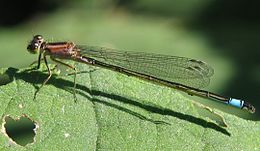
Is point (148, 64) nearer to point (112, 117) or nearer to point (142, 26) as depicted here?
point (112, 117)

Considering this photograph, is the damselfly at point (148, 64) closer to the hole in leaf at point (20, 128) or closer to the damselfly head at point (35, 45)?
the damselfly head at point (35, 45)

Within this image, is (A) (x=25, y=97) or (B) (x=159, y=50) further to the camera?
(B) (x=159, y=50)

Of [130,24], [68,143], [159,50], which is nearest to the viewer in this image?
[68,143]

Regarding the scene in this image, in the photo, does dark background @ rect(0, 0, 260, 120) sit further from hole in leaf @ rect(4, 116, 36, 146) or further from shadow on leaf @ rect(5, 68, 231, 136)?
shadow on leaf @ rect(5, 68, 231, 136)

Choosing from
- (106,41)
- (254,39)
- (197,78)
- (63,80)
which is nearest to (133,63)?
(197,78)

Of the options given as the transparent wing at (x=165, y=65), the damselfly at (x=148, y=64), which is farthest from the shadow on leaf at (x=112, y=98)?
the transparent wing at (x=165, y=65)

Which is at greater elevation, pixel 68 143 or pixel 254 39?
pixel 254 39

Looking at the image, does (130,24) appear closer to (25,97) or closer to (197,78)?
(197,78)
